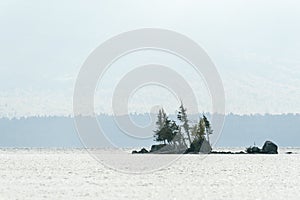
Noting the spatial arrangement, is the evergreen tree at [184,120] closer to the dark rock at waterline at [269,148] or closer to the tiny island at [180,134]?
the tiny island at [180,134]

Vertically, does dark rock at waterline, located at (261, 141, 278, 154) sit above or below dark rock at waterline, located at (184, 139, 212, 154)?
above

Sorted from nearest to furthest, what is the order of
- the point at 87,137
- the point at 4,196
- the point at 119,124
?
the point at 4,196
the point at 87,137
the point at 119,124

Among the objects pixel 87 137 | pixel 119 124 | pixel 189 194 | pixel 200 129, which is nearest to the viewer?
pixel 189 194

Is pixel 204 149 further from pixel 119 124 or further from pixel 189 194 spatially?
pixel 189 194

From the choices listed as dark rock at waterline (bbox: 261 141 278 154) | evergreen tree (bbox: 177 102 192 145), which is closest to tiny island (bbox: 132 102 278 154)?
evergreen tree (bbox: 177 102 192 145)

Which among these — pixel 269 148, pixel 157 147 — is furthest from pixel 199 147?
pixel 269 148

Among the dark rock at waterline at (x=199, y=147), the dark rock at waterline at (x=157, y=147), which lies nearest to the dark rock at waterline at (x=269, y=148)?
the dark rock at waterline at (x=199, y=147)

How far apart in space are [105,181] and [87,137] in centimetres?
766

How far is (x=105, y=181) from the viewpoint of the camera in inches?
3113

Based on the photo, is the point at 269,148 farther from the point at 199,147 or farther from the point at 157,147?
the point at 157,147

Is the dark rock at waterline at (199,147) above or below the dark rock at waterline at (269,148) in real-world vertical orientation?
below

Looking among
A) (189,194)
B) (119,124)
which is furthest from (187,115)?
(189,194)

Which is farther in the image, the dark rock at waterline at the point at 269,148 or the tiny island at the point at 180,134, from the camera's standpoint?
the dark rock at waterline at the point at 269,148

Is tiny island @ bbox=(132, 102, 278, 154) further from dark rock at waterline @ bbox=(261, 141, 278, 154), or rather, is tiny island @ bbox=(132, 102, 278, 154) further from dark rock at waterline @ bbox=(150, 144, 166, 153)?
dark rock at waterline @ bbox=(261, 141, 278, 154)
